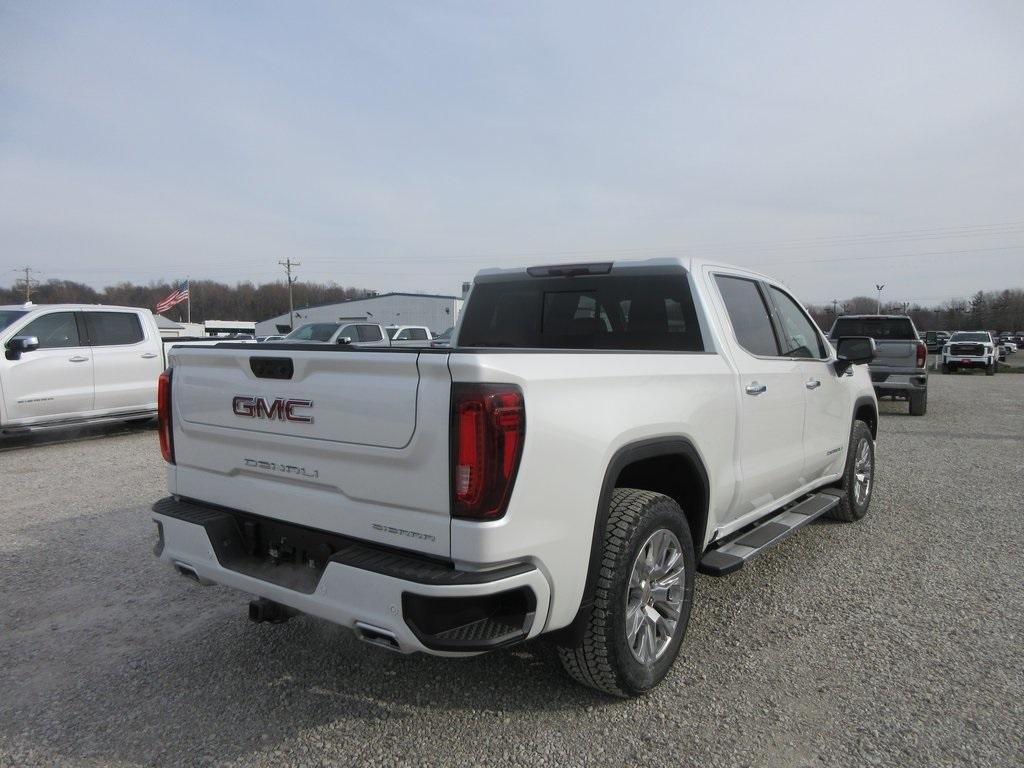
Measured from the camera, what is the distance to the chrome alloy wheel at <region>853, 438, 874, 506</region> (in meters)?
5.43

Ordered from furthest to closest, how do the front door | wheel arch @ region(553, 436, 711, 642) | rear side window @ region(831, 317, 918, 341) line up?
rear side window @ region(831, 317, 918, 341) → the front door → wheel arch @ region(553, 436, 711, 642)

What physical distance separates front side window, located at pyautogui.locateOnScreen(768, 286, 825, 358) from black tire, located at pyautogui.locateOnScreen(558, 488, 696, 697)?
2030 mm

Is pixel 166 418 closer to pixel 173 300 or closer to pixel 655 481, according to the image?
pixel 655 481

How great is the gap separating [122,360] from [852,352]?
9242 millimetres

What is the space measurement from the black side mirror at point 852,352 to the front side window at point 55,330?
9371mm

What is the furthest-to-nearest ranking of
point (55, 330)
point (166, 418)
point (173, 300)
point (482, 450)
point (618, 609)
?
point (173, 300), point (55, 330), point (166, 418), point (618, 609), point (482, 450)

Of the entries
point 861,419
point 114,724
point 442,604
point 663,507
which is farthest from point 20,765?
point 861,419

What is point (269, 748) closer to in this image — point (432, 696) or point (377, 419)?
point (432, 696)

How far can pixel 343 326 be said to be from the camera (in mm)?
18188

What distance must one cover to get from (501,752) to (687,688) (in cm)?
92

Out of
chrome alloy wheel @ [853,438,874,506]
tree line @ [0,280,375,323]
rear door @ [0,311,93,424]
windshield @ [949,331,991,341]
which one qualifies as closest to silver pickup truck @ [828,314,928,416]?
chrome alloy wheel @ [853,438,874,506]

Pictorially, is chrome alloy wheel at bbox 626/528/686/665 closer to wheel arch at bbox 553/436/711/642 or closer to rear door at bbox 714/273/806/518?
wheel arch at bbox 553/436/711/642

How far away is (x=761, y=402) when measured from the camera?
12.2 ft

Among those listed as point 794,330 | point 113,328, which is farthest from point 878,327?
point 113,328
